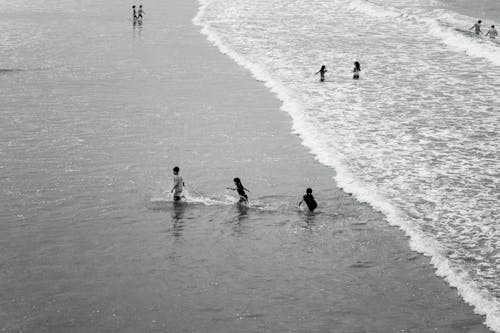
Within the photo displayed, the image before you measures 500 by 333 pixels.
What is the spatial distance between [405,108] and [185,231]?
13840 mm

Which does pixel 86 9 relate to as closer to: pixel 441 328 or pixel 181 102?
pixel 181 102

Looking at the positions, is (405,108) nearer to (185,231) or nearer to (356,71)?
(356,71)

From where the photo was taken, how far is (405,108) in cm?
2725

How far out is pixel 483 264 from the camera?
48.8 ft

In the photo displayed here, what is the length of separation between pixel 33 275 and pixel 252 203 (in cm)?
606

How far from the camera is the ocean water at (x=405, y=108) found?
1652 cm

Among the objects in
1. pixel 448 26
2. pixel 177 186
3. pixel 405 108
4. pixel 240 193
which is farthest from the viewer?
pixel 448 26

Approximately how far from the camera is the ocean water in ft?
54.2

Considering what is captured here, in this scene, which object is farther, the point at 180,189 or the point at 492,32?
the point at 492,32

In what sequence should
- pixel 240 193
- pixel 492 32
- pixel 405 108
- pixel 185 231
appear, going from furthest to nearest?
pixel 492 32 → pixel 405 108 → pixel 240 193 → pixel 185 231

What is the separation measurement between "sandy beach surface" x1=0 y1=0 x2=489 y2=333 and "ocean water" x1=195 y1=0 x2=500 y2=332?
2.61 ft

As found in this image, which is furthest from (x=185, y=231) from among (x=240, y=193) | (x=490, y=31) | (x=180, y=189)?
(x=490, y=31)

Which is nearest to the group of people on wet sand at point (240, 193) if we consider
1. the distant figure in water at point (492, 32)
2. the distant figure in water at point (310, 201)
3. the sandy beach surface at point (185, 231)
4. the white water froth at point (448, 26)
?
the distant figure in water at point (310, 201)

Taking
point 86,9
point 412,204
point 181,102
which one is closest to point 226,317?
point 412,204
